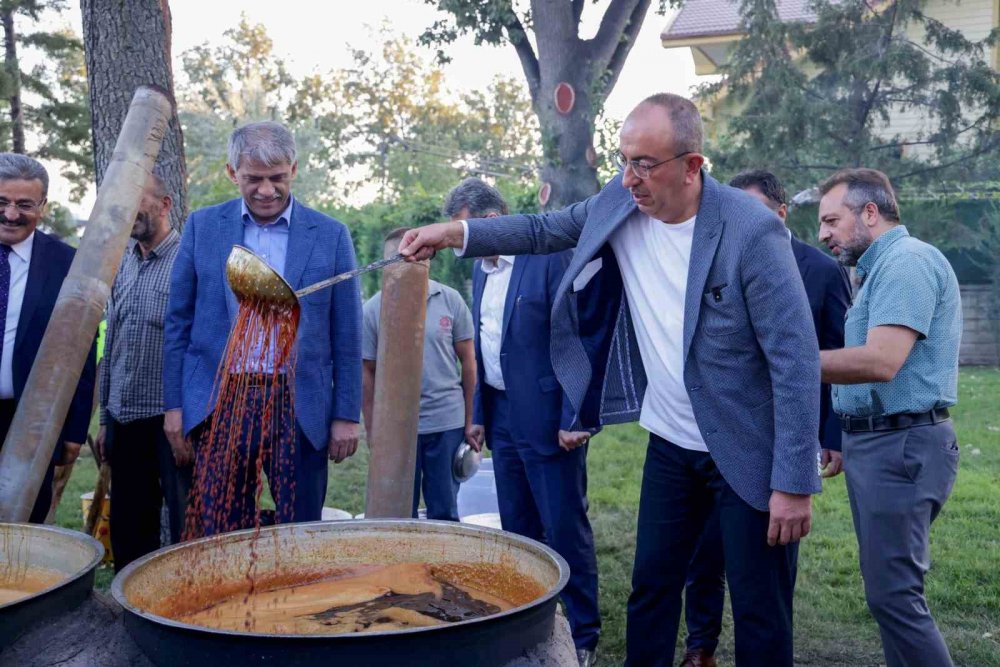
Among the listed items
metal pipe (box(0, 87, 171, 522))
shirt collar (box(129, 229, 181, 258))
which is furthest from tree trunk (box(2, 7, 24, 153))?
metal pipe (box(0, 87, 171, 522))

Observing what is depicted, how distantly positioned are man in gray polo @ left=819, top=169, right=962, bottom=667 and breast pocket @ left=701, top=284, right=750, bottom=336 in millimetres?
491

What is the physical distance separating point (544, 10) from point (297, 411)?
30.6 feet

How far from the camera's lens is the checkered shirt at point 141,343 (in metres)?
4.26

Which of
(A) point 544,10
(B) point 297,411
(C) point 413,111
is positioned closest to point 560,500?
(B) point 297,411

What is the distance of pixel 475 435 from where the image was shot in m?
5.21

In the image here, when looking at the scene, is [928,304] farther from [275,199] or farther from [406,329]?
[275,199]

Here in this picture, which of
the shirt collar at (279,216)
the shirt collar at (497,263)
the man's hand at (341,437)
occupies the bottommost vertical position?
the man's hand at (341,437)

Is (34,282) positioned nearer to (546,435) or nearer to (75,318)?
(75,318)

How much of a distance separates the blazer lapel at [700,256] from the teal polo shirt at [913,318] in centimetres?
79

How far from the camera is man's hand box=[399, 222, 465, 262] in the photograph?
2.95 metres

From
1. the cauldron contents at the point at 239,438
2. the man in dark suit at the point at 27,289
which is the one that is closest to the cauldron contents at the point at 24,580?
the cauldron contents at the point at 239,438

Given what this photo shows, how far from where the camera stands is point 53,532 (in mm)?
2705

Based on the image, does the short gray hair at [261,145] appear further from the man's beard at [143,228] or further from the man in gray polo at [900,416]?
the man in gray polo at [900,416]

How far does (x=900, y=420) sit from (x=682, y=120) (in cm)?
130
